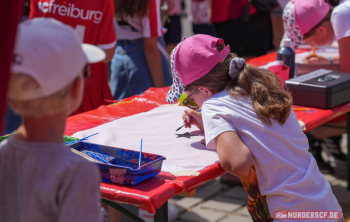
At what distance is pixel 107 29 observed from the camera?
276 centimetres

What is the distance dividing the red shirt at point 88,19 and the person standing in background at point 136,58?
1.54 ft

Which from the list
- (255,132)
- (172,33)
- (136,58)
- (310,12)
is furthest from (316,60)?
(172,33)

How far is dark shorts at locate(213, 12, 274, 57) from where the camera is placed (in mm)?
4445

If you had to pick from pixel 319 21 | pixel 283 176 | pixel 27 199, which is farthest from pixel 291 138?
pixel 319 21

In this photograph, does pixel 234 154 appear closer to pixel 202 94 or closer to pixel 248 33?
pixel 202 94

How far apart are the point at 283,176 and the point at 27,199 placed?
1.00 meters

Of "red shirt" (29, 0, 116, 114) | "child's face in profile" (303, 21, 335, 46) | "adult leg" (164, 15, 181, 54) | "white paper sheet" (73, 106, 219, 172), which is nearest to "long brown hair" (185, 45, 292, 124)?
"white paper sheet" (73, 106, 219, 172)

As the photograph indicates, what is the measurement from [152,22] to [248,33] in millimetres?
1573

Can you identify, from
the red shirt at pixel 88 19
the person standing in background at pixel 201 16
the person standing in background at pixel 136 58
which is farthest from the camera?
the person standing in background at pixel 201 16

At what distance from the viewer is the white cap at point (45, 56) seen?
37.2 inches

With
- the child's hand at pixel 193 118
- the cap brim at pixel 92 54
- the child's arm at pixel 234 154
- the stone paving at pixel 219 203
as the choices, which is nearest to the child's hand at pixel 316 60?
the stone paving at pixel 219 203

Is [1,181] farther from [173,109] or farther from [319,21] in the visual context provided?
[319,21]

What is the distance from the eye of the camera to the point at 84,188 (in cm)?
98

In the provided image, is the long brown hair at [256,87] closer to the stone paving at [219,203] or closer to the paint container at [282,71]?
the paint container at [282,71]
